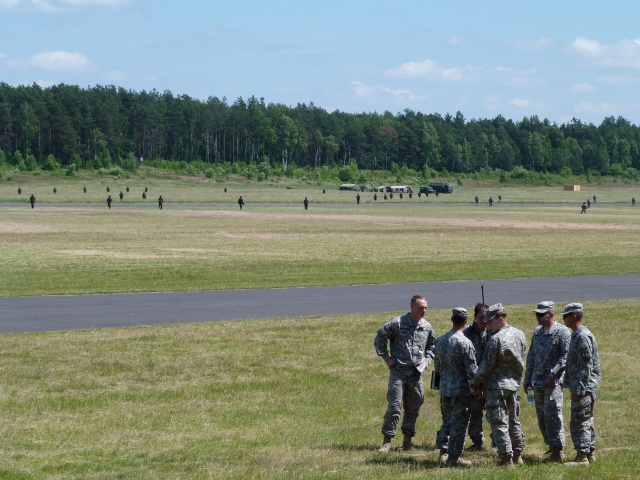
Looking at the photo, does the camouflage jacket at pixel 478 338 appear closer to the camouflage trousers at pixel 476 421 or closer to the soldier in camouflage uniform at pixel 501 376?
the camouflage trousers at pixel 476 421

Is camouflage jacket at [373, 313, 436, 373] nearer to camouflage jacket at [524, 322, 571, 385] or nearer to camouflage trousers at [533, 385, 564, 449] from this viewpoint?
camouflage jacket at [524, 322, 571, 385]

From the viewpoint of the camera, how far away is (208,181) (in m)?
189

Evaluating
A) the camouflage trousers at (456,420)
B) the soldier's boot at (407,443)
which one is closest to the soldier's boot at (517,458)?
the camouflage trousers at (456,420)

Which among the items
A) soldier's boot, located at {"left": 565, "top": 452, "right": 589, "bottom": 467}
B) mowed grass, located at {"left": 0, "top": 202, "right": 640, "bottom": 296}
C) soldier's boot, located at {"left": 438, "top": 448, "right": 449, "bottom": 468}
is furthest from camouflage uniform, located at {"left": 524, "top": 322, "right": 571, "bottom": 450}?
mowed grass, located at {"left": 0, "top": 202, "right": 640, "bottom": 296}

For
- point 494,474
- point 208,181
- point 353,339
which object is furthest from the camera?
point 208,181

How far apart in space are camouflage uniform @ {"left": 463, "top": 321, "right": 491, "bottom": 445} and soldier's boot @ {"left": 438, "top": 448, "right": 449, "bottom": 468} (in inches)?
30.1

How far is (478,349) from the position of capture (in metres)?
13.3

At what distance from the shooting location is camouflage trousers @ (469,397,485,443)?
13.4 m

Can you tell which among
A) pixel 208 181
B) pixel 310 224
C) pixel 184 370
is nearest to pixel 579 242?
pixel 310 224

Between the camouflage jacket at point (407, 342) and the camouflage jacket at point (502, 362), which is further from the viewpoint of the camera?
the camouflage jacket at point (407, 342)

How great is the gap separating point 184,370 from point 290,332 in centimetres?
508

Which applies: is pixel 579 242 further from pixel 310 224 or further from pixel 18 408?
pixel 18 408

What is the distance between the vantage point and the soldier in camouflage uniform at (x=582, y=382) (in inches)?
491

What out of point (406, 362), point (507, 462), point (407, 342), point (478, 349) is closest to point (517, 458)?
point (507, 462)
